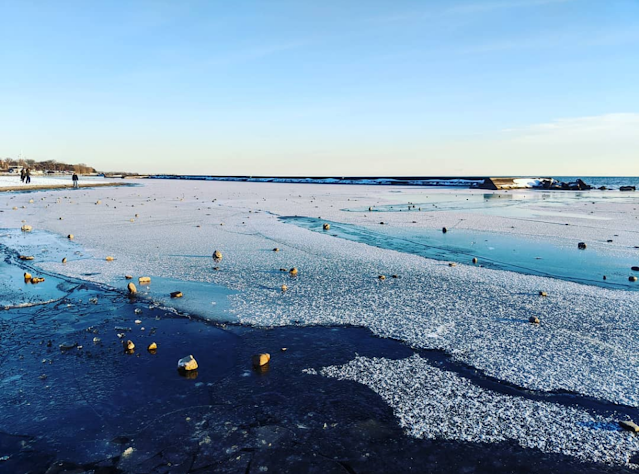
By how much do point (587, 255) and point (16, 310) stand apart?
1031 centimetres

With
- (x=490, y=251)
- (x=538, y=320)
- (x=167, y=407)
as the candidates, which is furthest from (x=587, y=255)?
(x=167, y=407)

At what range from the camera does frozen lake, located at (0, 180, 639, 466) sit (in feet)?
10.6

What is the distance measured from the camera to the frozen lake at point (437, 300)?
325cm

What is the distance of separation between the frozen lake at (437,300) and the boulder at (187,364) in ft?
0.34

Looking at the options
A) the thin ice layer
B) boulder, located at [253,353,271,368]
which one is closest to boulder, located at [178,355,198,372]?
boulder, located at [253,353,271,368]

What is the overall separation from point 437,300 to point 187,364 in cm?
359

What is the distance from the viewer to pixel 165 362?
396 centimetres

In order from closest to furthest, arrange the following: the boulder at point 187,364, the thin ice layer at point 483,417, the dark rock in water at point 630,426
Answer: the thin ice layer at point 483,417 → the dark rock in water at point 630,426 → the boulder at point 187,364

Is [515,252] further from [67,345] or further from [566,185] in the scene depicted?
[566,185]

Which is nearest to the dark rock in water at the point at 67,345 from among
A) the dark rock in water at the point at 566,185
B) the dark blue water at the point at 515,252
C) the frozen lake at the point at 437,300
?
the frozen lake at the point at 437,300

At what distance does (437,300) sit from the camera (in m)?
5.93

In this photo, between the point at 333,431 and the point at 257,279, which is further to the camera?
the point at 257,279

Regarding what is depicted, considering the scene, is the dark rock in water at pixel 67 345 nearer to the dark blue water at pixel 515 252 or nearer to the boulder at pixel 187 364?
the boulder at pixel 187 364

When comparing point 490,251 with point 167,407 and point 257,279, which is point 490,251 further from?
point 167,407
